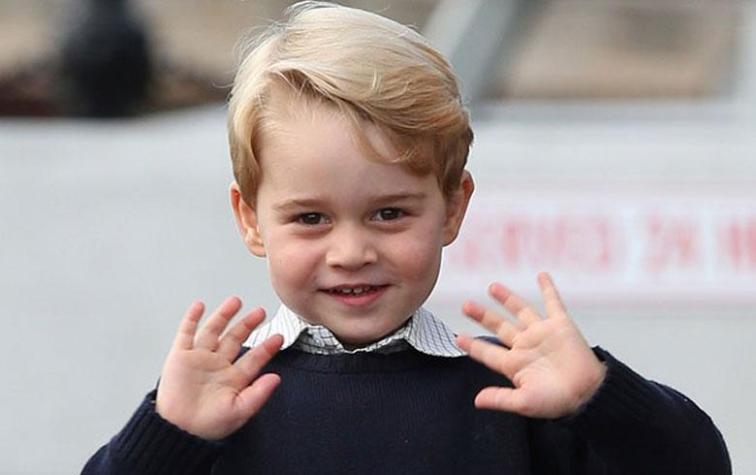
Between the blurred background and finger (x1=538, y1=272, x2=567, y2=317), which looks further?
the blurred background

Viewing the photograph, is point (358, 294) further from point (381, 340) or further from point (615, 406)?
point (615, 406)

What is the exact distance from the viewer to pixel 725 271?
580cm

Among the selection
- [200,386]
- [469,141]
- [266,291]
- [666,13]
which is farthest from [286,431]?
[666,13]

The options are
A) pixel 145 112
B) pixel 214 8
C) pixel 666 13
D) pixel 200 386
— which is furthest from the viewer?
pixel 214 8

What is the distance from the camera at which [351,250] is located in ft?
7.43

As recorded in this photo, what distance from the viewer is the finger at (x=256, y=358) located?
229 centimetres

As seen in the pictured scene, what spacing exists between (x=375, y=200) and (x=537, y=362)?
11.0 inches

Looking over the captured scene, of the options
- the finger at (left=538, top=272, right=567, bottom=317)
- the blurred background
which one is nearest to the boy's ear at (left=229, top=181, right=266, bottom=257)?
the finger at (left=538, top=272, right=567, bottom=317)

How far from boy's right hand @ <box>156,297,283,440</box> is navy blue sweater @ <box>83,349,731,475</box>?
23 mm

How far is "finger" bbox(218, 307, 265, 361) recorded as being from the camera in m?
2.29

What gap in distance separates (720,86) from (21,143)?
2.41 m

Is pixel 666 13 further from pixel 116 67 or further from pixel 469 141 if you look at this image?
pixel 469 141

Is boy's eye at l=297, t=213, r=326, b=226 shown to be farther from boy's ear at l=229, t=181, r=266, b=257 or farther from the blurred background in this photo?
the blurred background

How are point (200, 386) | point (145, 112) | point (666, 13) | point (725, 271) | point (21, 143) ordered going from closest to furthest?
point (200, 386), point (725, 271), point (21, 143), point (666, 13), point (145, 112)
